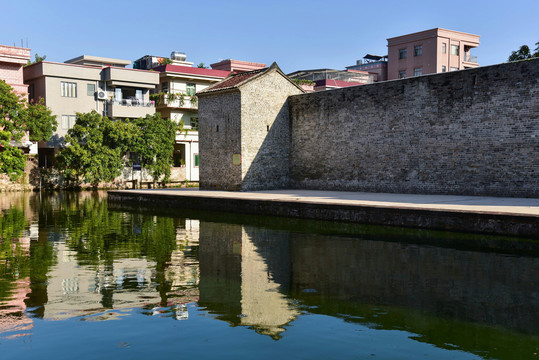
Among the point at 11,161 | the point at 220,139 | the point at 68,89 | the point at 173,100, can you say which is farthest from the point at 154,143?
the point at 220,139

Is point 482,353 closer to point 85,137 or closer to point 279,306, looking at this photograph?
point 279,306

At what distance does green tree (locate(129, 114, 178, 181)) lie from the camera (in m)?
32.4

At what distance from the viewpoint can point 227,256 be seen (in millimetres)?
9391

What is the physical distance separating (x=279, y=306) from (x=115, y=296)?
1994 mm

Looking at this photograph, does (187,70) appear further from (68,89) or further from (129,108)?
(68,89)

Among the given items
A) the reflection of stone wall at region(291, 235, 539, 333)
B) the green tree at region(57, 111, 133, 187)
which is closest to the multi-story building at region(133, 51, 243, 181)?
the green tree at region(57, 111, 133, 187)

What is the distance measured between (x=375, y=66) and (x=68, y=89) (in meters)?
27.0

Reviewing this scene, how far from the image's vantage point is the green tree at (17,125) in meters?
28.0

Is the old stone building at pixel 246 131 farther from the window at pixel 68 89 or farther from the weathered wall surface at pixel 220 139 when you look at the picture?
the window at pixel 68 89

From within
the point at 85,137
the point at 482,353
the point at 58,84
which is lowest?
the point at 482,353

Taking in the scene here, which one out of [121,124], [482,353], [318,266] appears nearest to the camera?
[482,353]

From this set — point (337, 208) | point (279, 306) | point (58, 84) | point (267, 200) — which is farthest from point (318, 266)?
point (58, 84)

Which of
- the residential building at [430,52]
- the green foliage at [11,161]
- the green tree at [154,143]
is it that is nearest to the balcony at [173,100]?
the green tree at [154,143]

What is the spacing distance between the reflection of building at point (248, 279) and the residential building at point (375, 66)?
38635 millimetres
